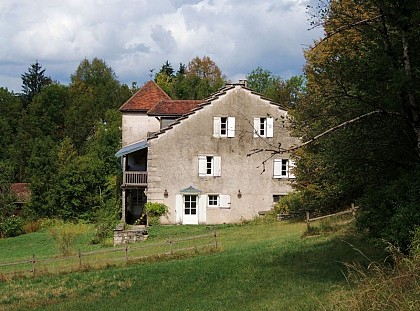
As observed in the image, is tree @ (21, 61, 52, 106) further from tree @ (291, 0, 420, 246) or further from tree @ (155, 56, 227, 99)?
tree @ (291, 0, 420, 246)

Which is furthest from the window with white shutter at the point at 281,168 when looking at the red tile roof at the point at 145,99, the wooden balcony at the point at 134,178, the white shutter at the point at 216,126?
the red tile roof at the point at 145,99

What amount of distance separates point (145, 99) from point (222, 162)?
10552 mm

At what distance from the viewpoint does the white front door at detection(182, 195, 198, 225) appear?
37812mm

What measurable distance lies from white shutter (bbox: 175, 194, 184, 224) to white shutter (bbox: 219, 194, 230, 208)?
247 cm

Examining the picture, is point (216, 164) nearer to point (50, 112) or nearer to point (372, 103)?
point (372, 103)

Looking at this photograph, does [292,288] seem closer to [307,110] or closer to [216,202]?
[307,110]

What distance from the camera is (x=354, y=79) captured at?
13.5 m

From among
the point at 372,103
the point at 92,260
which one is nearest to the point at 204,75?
the point at 92,260

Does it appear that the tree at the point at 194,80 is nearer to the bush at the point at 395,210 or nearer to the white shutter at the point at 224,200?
the white shutter at the point at 224,200

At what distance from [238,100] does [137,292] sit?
2393 centimetres

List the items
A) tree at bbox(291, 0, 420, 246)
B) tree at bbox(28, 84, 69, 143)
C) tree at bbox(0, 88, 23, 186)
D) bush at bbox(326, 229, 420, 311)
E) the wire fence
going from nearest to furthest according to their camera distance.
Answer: bush at bbox(326, 229, 420, 311), tree at bbox(291, 0, 420, 246), the wire fence, tree at bbox(0, 88, 23, 186), tree at bbox(28, 84, 69, 143)

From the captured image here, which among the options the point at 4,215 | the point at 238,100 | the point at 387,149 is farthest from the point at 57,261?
the point at 4,215

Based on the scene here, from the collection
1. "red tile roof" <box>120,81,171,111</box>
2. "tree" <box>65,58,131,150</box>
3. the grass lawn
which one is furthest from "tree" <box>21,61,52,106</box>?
the grass lawn

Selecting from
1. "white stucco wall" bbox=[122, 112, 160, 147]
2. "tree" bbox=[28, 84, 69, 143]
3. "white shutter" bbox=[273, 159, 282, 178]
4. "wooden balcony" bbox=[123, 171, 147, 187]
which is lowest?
"wooden balcony" bbox=[123, 171, 147, 187]
